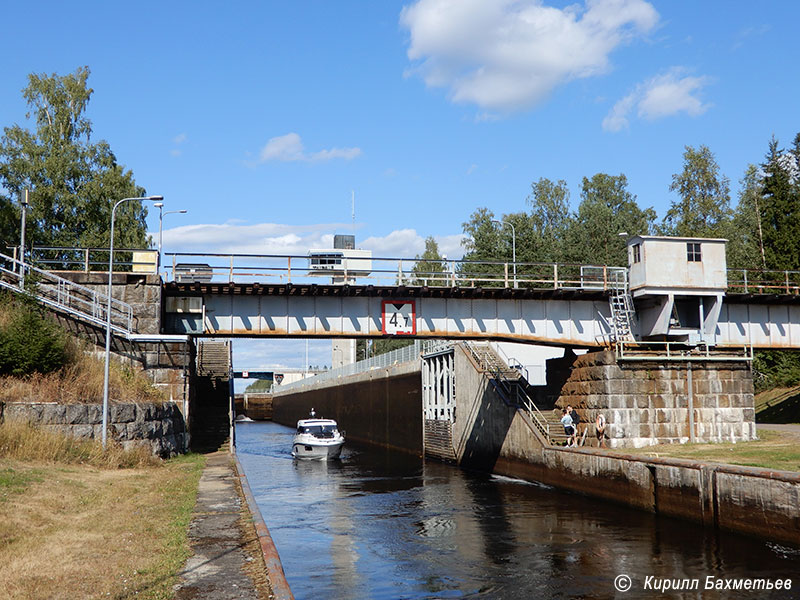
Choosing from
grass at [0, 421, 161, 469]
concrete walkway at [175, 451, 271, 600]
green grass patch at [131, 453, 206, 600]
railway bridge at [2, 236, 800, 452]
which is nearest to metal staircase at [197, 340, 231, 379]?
railway bridge at [2, 236, 800, 452]

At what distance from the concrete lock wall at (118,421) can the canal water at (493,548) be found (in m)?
4.78

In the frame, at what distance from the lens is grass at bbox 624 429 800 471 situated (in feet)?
80.3

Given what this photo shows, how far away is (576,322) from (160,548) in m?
25.8

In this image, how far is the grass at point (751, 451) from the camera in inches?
964

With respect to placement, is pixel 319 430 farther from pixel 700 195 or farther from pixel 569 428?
pixel 700 195

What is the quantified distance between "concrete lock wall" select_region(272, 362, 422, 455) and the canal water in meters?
21.9

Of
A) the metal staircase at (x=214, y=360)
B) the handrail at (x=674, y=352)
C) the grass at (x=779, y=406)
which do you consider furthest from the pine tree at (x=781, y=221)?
the metal staircase at (x=214, y=360)

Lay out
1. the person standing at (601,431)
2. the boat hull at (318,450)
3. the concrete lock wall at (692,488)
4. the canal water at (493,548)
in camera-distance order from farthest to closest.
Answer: the boat hull at (318,450) → the person standing at (601,431) → the concrete lock wall at (692,488) → the canal water at (493,548)

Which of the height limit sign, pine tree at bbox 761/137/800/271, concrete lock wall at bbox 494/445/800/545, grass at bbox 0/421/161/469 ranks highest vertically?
pine tree at bbox 761/137/800/271

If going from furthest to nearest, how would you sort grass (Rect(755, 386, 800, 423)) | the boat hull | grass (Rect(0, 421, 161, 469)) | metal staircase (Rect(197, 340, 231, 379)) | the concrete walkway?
1. metal staircase (Rect(197, 340, 231, 379))
2. grass (Rect(755, 386, 800, 423))
3. the boat hull
4. grass (Rect(0, 421, 161, 469))
5. the concrete walkway

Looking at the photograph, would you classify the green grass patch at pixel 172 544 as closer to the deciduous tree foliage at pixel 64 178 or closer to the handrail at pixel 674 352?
the handrail at pixel 674 352

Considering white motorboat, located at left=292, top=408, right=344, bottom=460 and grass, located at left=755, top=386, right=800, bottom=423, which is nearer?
white motorboat, located at left=292, top=408, right=344, bottom=460

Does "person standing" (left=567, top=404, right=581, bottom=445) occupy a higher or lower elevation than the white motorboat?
higher

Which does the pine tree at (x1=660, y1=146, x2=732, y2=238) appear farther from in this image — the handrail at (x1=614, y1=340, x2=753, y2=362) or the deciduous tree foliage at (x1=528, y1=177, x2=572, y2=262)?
the handrail at (x1=614, y1=340, x2=753, y2=362)
